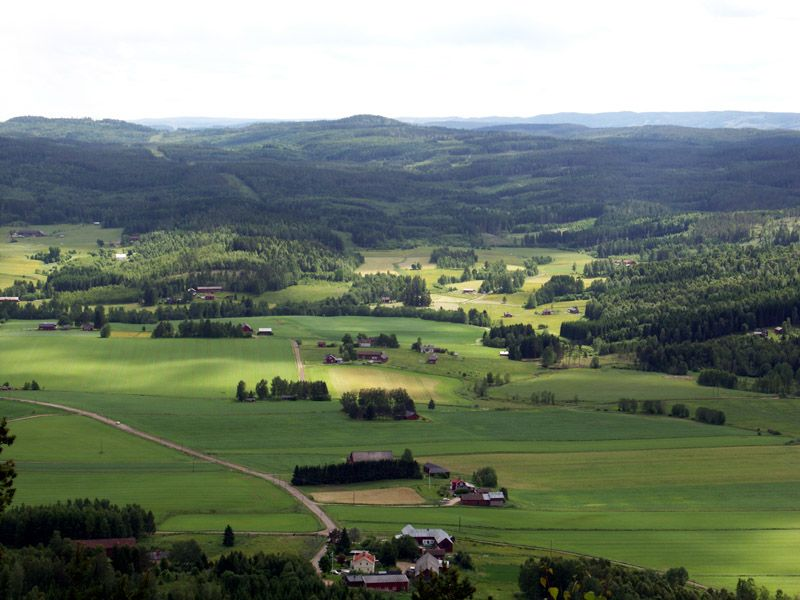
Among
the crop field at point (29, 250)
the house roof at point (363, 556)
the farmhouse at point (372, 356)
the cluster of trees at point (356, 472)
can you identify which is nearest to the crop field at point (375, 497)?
the cluster of trees at point (356, 472)

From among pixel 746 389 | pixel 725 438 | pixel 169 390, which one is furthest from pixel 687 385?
pixel 169 390

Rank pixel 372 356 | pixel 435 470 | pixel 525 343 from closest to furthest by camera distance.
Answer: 1. pixel 435 470
2. pixel 372 356
3. pixel 525 343

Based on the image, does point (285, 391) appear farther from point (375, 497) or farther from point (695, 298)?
point (695, 298)

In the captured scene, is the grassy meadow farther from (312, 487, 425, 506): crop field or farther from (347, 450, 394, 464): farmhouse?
(347, 450, 394, 464): farmhouse

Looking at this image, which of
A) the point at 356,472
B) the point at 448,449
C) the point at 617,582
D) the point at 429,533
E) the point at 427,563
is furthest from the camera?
the point at 448,449

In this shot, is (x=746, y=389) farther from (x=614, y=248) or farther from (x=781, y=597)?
(x=614, y=248)

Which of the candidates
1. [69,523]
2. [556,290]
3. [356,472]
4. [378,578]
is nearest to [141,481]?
[69,523]

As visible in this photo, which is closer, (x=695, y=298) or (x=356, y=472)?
(x=356, y=472)
